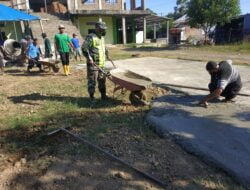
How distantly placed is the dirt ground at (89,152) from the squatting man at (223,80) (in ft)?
4.71

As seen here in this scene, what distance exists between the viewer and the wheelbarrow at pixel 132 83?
18.0 ft

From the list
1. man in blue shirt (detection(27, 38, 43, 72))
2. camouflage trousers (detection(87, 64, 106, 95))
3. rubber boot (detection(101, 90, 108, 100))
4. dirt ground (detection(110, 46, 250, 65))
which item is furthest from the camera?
dirt ground (detection(110, 46, 250, 65))

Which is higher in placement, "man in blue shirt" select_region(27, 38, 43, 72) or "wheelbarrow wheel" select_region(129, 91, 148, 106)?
"man in blue shirt" select_region(27, 38, 43, 72)

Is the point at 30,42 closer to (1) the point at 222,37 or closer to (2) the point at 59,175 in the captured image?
(2) the point at 59,175

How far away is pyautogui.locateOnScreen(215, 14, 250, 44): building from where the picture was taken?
28.8 meters

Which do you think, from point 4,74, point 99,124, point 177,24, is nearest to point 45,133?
point 99,124

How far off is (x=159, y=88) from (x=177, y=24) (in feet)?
150

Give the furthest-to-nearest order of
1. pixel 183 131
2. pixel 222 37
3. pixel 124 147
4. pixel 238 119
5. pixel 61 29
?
pixel 222 37 → pixel 61 29 → pixel 238 119 → pixel 183 131 → pixel 124 147

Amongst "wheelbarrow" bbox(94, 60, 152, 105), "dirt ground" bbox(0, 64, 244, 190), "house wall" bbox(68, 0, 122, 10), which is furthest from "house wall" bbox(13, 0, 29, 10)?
"wheelbarrow" bbox(94, 60, 152, 105)

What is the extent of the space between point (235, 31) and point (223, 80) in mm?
28444

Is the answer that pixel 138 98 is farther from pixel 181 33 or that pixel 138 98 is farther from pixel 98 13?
pixel 181 33

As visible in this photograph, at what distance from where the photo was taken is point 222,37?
32.4 metres

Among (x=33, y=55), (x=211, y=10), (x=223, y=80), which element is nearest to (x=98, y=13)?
(x=211, y=10)

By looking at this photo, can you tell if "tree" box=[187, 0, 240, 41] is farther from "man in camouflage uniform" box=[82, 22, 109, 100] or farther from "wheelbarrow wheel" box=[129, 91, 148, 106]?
"wheelbarrow wheel" box=[129, 91, 148, 106]
